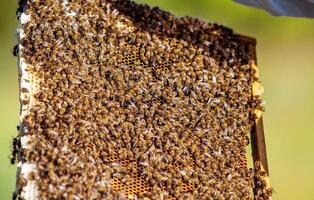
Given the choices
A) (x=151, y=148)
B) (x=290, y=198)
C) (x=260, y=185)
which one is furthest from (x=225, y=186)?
(x=290, y=198)

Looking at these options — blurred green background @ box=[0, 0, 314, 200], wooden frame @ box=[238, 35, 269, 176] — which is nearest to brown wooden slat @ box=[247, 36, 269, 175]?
wooden frame @ box=[238, 35, 269, 176]

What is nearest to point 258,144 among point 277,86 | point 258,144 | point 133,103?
point 258,144

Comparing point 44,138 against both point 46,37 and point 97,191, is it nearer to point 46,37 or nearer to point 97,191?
point 97,191

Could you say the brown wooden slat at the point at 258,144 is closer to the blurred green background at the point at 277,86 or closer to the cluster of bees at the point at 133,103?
the cluster of bees at the point at 133,103

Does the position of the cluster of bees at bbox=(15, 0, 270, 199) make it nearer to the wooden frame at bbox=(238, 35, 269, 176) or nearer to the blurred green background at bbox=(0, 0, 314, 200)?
the wooden frame at bbox=(238, 35, 269, 176)

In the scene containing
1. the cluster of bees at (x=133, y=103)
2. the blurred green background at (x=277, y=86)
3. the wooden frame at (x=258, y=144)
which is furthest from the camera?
the blurred green background at (x=277, y=86)

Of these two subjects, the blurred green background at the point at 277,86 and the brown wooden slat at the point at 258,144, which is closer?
the brown wooden slat at the point at 258,144

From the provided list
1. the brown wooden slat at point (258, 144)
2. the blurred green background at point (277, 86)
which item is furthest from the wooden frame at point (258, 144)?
the blurred green background at point (277, 86)
